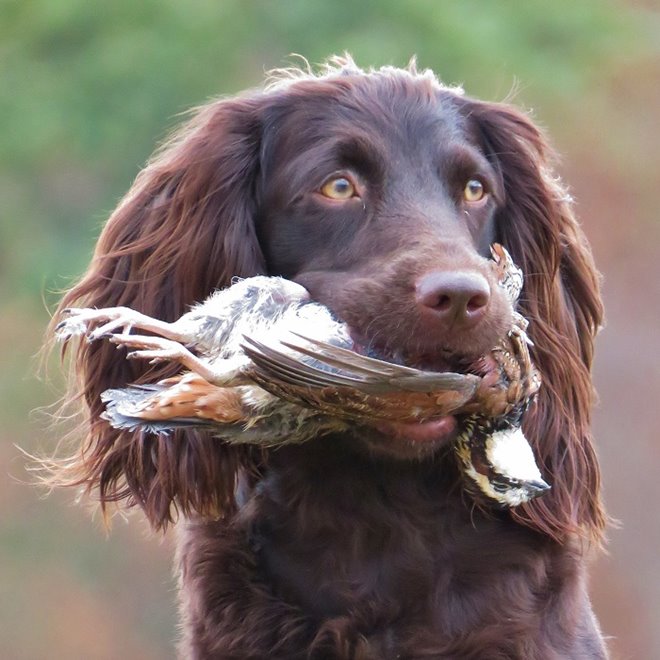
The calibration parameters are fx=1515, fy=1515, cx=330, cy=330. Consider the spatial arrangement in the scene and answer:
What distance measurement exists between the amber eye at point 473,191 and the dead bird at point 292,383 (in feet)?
0.95

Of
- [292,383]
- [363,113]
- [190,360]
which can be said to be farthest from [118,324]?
[363,113]

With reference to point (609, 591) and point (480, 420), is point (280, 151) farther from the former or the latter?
point (609, 591)

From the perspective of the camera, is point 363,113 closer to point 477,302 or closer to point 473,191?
point 473,191

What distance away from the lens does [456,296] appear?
3111mm

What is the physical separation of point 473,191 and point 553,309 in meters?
0.37

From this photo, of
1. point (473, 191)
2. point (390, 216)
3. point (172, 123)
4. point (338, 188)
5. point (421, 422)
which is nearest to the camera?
point (421, 422)

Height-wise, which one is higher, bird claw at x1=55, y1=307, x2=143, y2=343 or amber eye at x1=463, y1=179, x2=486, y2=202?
amber eye at x1=463, y1=179, x2=486, y2=202

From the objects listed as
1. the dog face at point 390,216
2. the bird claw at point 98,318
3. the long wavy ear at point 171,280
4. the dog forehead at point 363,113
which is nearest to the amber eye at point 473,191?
the dog face at point 390,216

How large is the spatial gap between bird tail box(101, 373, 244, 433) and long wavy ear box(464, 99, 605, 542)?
0.83 meters

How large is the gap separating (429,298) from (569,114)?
783 cm

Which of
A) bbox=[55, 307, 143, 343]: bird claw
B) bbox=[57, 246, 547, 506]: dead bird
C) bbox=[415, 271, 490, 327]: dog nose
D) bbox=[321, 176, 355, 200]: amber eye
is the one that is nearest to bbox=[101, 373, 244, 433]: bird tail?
bbox=[57, 246, 547, 506]: dead bird

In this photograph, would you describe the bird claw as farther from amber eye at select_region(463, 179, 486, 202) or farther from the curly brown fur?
amber eye at select_region(463, 179, 486, 202)

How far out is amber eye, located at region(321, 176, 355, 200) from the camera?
11.8 feet

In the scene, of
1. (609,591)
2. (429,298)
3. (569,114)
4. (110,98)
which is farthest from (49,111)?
(429,298)
